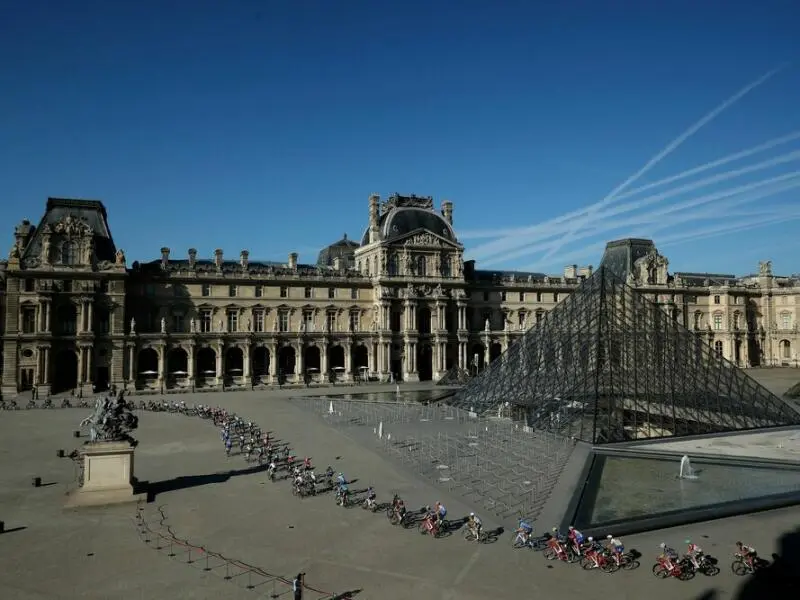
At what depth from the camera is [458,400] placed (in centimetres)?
3756

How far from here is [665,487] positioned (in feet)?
66.8

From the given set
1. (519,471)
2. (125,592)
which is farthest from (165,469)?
(519,471)

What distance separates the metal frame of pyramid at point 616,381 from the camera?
30.2 m

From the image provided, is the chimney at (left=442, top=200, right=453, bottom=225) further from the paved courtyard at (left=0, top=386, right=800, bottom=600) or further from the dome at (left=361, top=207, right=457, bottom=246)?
the paved courtyard at (left=0, top=386, right=800, bottom=600)

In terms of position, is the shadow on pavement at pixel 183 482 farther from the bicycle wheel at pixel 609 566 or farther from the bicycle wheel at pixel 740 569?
the bicycle wheel at pixel 740 569

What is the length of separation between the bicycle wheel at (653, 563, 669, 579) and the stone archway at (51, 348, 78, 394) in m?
45.3

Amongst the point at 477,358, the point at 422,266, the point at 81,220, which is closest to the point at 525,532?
the point at 81,220

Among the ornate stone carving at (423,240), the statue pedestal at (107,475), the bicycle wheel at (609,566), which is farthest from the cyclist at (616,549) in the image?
the ornate stone carving at (423,240)

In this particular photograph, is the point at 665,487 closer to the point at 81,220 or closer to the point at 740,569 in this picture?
the point at 740,569

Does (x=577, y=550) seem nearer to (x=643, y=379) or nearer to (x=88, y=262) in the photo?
(x=643, y=379)

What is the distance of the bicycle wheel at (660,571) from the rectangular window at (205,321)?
150 feet

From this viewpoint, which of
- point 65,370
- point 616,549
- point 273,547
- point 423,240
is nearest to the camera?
point 616,549

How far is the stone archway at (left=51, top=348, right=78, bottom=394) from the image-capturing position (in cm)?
4772

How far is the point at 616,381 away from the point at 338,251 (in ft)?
145
